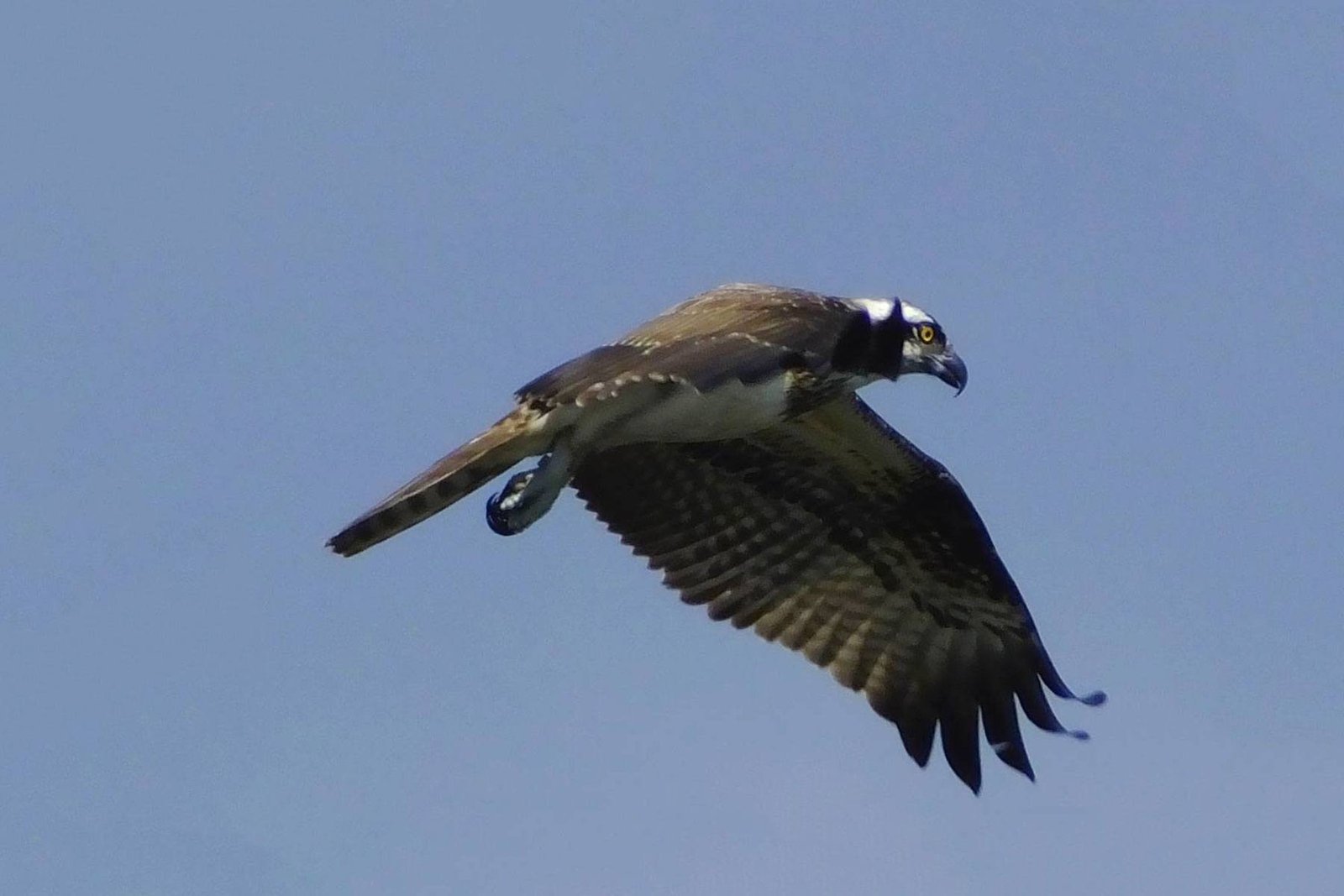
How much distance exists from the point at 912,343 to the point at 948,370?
23cm

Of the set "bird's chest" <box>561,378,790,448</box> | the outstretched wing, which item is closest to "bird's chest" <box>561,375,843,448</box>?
"bird's chest" <box>561,378,790,448</box>

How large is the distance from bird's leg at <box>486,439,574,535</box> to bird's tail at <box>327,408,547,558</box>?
25cm

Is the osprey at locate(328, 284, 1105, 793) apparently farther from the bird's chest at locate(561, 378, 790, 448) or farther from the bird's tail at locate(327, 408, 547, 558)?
the bird's tail at locate(327, 408, 547, 558)

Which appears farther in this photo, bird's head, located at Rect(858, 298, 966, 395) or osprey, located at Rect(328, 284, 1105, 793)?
osprey, located at Rect(328, 284, 1105, 793)

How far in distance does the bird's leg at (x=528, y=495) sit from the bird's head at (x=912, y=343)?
173 cm

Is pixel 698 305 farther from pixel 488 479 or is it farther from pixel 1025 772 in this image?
pixel 1025 772

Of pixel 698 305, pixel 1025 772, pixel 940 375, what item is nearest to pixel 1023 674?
pixel 1025 772

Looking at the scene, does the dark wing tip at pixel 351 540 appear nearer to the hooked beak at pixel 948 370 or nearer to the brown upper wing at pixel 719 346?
the brown upper wing at pixel 719 346

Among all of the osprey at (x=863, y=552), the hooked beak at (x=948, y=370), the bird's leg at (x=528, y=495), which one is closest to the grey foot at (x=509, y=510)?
the bird's leg at (x=528, y=495)

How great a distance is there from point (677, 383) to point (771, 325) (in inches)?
24.6

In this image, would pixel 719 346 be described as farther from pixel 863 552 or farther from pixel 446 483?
pixel 863 552

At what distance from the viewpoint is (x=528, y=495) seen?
38.8 ft

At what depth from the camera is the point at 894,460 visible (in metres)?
13.5

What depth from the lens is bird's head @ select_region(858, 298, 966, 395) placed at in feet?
41.0
